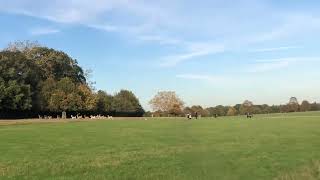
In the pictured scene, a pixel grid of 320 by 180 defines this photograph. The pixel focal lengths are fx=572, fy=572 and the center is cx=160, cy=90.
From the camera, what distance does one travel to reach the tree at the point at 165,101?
187500mm

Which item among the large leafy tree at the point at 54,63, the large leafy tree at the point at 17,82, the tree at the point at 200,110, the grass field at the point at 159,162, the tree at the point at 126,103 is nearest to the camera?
the grass field at the point at 159,162

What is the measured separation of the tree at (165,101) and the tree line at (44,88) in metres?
17.7

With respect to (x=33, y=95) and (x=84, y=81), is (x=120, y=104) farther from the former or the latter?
(x=33, y=95)

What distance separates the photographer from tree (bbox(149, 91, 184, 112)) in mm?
187500

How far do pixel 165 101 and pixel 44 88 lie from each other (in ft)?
201

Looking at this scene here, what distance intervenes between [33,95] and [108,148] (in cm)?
10053

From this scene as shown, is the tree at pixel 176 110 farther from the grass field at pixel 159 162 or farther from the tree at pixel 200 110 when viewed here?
the grass field at pixel 159 162

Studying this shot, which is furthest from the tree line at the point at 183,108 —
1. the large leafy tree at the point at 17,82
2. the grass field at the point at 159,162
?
the grass field at the point at 159,162

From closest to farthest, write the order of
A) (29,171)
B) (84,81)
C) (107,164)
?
(29,171), (107,164), (84,81)

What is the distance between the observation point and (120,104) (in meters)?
171

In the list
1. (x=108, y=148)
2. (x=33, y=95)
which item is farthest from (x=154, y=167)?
(x=33, y=95)

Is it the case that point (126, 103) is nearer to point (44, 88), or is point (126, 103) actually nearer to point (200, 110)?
point (200, 110)

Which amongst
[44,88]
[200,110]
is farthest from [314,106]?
[44,88]

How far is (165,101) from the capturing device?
619ft
